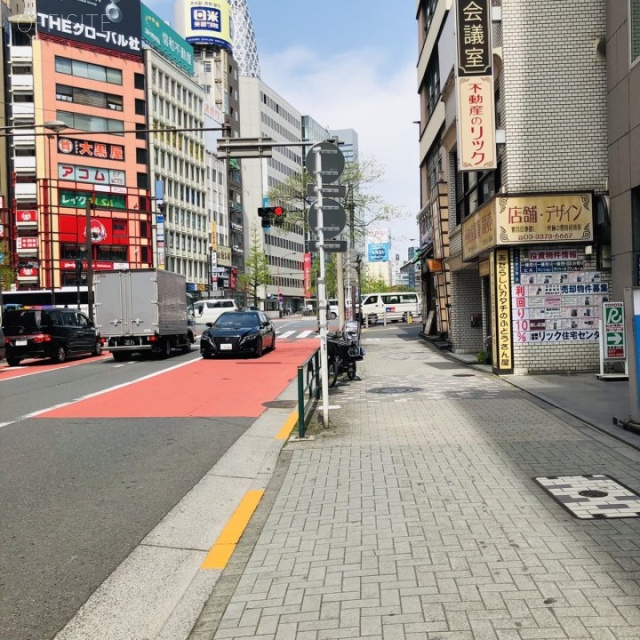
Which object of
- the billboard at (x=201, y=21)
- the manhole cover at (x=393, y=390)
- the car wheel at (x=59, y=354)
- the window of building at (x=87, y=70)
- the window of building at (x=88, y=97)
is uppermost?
the billboard at (x=201, y=21)

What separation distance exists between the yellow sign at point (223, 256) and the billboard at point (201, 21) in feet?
97.5

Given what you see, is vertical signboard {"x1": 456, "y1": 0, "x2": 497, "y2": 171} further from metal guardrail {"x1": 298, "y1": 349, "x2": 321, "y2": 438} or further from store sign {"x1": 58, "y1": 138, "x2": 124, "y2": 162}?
store sign {"x1": 58, "y1": 138, "x2": 124, "y2": 162}

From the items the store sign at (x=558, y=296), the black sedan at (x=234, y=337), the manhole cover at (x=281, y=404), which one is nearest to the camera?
the manhole cover at (x=281, y=404)

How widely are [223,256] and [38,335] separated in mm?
72395

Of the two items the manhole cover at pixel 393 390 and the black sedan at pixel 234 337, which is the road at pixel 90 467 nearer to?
the manhole cover at pixel 393 390

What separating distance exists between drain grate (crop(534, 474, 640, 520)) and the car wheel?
19817 mm

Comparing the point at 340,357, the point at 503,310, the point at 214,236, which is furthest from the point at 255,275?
the point at 503,310

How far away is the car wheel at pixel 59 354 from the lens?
2273 centimetres

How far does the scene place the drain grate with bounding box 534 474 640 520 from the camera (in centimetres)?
513

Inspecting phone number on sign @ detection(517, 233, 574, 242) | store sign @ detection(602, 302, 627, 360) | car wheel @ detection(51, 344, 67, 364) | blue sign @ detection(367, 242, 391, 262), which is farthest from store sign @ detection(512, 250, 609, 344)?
blue sign @ detection(367, 242, 391, 262)

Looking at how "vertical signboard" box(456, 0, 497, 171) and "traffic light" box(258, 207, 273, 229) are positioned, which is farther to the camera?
"traffic light" box(258, 207, 273, 229)

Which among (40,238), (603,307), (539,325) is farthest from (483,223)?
(40,238)

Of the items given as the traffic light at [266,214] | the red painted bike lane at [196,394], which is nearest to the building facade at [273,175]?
the traffic light at [266,214]

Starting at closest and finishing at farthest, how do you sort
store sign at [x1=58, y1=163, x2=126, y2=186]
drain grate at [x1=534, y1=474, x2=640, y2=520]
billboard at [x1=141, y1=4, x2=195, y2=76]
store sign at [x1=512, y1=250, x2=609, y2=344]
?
1. drain grate at [x1=534, y1=474, x2=640, y2=520]
2. store sign at [x1=512, y1=250, x2=609, y2=344]
3. store sign at [x1=58, y1=163, x2=126, y2=186]
4. billboard at [x1=141, y1=4, x2=195, y2=76]
